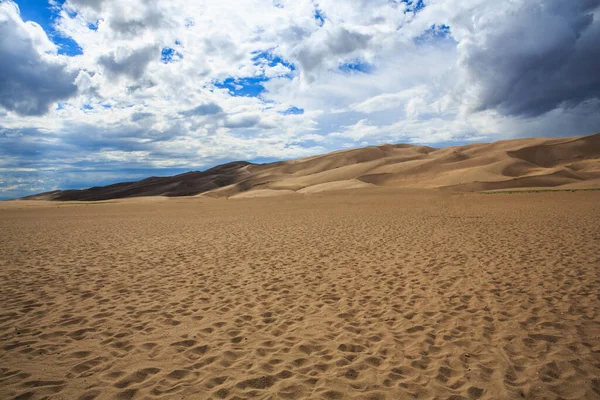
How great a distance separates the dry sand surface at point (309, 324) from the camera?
14.4 feet

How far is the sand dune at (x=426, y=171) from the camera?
199ft

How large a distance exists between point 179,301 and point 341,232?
10.9 meters

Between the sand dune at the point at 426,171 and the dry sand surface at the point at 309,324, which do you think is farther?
the sand dune at the point at 426,171

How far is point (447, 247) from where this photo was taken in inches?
491

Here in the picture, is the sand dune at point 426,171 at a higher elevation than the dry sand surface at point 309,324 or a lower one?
higher

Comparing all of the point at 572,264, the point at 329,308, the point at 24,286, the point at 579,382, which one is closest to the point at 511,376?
the point at 579,382

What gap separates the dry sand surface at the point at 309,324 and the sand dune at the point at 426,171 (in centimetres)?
4878

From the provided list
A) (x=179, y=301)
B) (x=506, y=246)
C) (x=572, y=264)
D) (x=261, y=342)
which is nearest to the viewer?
(x=261, y=342)

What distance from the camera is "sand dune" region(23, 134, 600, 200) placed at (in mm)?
60531

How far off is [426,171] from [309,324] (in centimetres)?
7830

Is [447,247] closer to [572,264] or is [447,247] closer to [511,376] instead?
[572,264]

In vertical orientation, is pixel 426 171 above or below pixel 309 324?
above

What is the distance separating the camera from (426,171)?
78062mm

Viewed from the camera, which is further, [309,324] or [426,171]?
[426,171]
